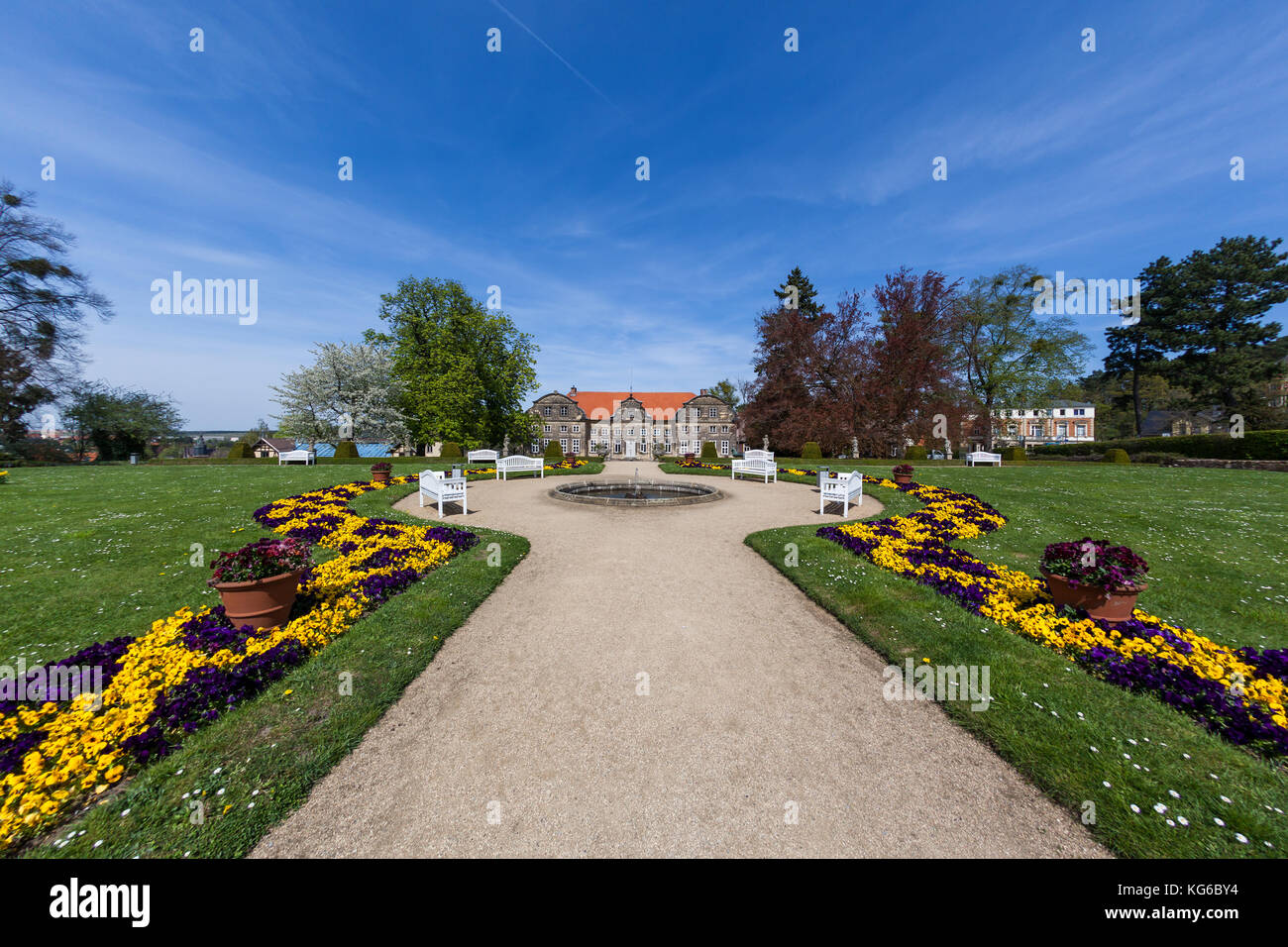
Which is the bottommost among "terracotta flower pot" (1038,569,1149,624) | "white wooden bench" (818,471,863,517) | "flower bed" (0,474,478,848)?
"flower bed" (0,474,478,848)

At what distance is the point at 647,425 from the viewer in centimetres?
7312

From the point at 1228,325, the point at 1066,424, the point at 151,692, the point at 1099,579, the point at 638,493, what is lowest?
the point at 151,692

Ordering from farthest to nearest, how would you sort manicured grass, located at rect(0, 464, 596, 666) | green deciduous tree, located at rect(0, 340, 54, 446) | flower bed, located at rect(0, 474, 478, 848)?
green deciduous tree, located at rect(0, 340, 54, 446), manicured grass, located at rect(0, 464, 596, 666), flower bed, located at rect(0, 474, 478, 848)

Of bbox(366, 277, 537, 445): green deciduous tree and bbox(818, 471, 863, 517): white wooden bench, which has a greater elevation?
bbox(366, 277, 537, 445): green deciduous tree

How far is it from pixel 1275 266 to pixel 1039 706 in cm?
5826

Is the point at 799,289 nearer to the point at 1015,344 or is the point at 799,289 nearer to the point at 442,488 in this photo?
the point at 1015,344

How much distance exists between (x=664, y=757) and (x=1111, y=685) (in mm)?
4220

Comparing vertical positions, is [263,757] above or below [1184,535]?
below

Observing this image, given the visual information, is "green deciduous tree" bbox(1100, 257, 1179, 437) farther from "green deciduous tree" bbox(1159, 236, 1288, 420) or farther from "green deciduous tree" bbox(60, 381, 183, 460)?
"green deciduous tree" bbox(60, 381, 183, 460)

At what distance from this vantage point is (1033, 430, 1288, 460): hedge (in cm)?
2216

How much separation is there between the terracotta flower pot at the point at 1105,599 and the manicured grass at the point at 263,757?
24.6 ft

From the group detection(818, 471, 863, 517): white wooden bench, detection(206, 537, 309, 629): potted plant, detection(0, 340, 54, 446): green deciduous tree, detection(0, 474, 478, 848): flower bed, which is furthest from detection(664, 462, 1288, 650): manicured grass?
detection(0, 340, 54, 446): green deciduous tree

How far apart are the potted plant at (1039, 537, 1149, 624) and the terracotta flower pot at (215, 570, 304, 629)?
9.26 meters

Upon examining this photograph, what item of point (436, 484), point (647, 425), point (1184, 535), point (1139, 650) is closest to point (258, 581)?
point (436, 484)
